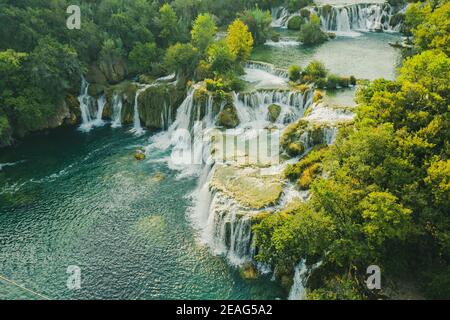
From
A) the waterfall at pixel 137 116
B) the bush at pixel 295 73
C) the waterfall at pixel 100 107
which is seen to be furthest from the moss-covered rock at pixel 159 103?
the bush at pixel 295 73

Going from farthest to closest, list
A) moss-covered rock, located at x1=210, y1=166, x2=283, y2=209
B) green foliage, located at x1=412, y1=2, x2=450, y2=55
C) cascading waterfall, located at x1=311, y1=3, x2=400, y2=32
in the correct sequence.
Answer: cascading waterfall, located at x1=311, y1=3, x2=400, y2=32, green foliage, located at x1=412, y1=2, x2=450, y2=55, moss-covered rock, located at x1=210, y1=166, x2=283, y2=209

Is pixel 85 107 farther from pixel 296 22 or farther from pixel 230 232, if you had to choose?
pixel 296 22

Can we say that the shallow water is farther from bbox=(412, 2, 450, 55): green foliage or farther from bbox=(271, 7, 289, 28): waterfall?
bbox=(271, 7, 289, 28): waterfall

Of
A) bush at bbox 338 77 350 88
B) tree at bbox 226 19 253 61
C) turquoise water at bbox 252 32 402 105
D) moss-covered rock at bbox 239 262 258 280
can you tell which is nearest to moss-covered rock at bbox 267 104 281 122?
turquoise water at bbox 252 32 402 105
